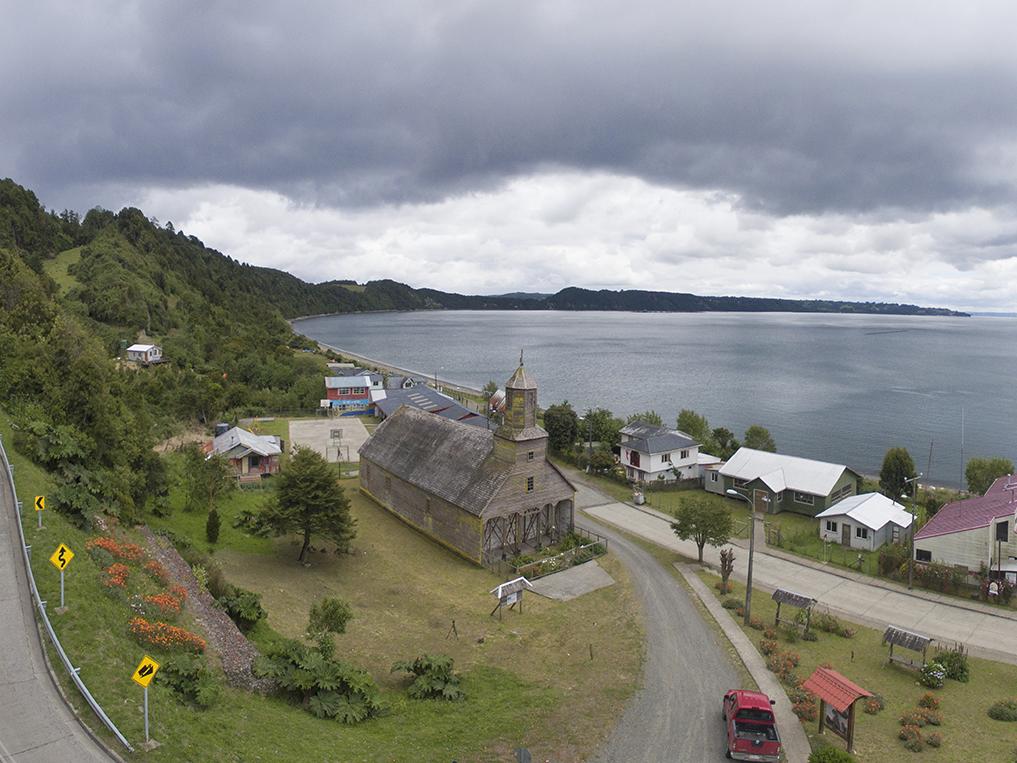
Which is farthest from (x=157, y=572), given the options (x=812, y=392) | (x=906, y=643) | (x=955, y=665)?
(x=812, y=392)

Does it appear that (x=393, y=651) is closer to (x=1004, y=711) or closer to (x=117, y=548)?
(x=117, y=548)

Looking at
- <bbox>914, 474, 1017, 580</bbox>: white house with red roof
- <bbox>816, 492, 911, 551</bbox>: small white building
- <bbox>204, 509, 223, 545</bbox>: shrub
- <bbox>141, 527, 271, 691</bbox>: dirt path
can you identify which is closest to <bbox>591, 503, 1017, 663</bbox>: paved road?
<bbox>914, 474, 1017, 580</bbox>: white house with red roof

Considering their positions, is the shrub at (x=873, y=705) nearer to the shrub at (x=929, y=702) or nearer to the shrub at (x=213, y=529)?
the shrub at (x=929, y=702)

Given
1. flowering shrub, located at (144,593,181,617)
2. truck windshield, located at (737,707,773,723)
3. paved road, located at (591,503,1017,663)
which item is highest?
flowering shrub, located at (144,593,181,617)

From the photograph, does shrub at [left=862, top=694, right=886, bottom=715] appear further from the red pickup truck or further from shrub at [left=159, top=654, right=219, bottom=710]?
shrub at [left=159, top=654, right=219, bottom=710]

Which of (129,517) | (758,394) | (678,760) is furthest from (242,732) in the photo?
(758,394)

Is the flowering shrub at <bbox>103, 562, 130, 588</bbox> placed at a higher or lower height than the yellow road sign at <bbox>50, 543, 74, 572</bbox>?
lower

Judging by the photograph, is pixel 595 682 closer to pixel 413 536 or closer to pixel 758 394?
pixel 413 536
